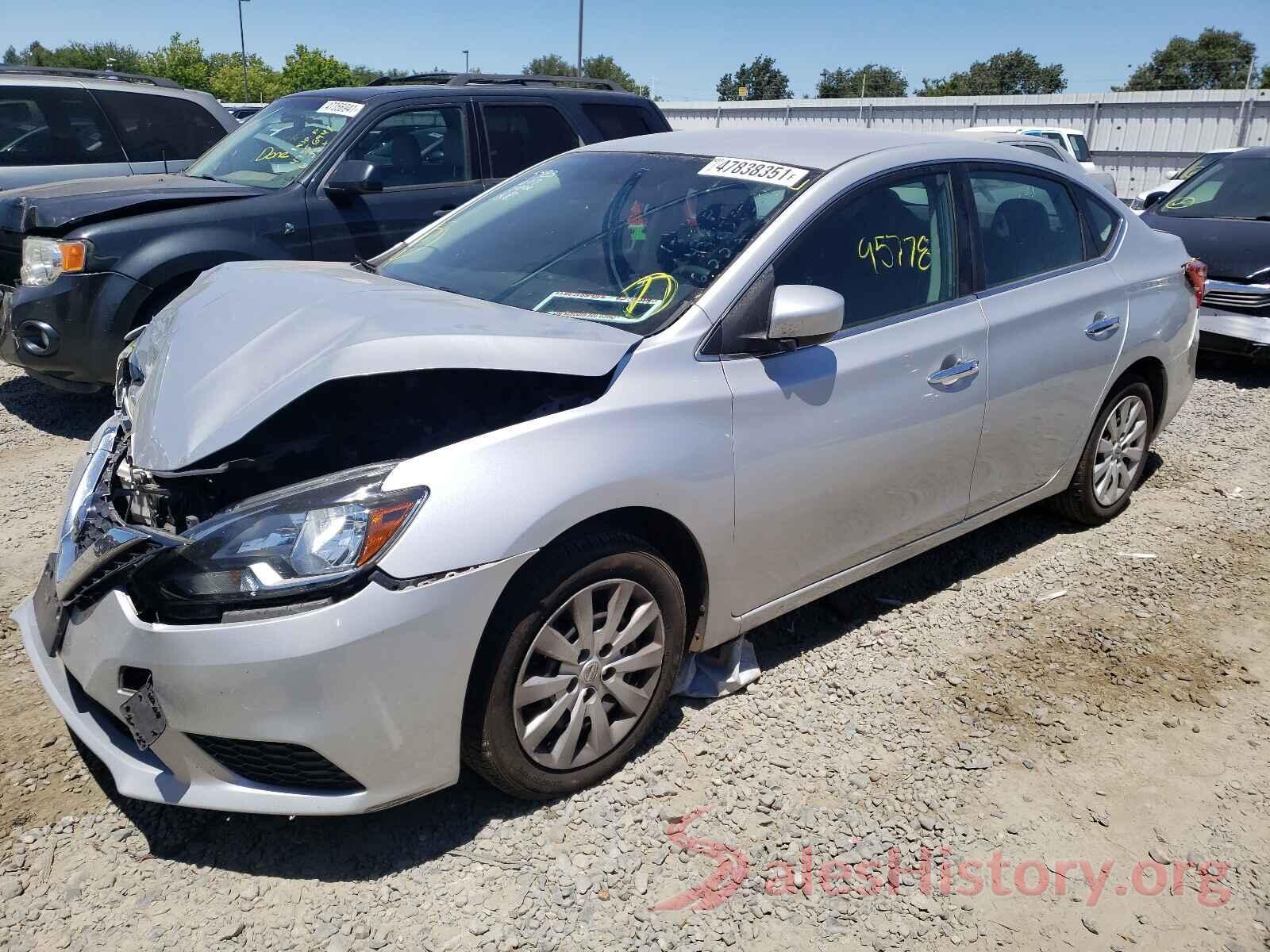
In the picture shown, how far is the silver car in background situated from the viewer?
236cm

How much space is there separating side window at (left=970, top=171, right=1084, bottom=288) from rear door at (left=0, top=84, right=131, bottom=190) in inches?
281

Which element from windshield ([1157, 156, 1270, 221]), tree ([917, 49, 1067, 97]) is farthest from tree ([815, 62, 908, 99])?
windshield ([1157, 156, 1270, 221])

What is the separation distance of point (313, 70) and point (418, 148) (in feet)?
215

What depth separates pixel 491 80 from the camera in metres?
7.40

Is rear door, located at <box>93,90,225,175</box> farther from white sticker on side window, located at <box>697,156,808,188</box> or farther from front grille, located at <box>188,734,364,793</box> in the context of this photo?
front grille, located at <box>188,734,364,793</box>

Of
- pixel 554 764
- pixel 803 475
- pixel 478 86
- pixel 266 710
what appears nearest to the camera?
pixel 266 710

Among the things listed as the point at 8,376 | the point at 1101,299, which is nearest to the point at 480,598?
the point at 1101,299

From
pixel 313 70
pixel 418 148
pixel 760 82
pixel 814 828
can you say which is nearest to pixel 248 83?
pixel 313 70

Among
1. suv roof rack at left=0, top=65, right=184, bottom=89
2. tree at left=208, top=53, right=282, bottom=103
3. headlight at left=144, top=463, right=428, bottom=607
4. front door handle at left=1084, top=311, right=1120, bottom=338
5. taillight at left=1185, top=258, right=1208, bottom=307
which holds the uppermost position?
tree at left=208, top=53, right=282, bottom=103

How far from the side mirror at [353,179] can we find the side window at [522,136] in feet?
3.41

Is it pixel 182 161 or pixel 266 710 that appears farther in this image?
pixel 182 161

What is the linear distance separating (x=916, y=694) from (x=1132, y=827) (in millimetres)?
800

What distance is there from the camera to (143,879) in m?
2.55

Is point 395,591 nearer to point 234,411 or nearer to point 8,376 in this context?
point 234,411
